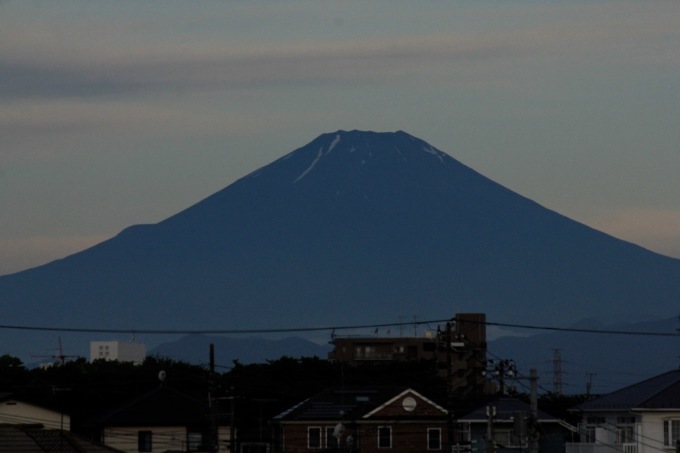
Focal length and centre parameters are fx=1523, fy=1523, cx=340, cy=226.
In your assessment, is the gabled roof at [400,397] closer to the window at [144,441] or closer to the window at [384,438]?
the window at [384,438]

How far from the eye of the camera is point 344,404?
246 feet

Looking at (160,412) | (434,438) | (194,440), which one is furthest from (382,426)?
(160,412)

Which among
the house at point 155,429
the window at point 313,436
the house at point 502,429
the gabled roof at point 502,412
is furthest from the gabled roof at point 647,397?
the house at point 155,429

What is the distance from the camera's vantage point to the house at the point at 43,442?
124 feet

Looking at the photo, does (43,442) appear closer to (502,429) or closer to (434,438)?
(502,429)

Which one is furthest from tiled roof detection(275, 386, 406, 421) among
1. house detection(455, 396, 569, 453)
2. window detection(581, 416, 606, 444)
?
window detection(581, 416, 606, 444)

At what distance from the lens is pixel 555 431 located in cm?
6838

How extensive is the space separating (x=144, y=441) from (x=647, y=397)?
2636 centimetres

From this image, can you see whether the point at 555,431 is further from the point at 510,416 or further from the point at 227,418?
the point at 227,418

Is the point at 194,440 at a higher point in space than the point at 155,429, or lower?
lower

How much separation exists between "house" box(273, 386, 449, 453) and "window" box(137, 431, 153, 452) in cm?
620

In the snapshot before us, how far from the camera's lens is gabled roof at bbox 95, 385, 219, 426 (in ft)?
238

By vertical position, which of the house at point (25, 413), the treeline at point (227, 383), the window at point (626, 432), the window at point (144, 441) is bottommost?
the window at point (144, 441)

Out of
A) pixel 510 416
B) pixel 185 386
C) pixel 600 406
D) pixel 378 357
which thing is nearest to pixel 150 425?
pixel 510 416
